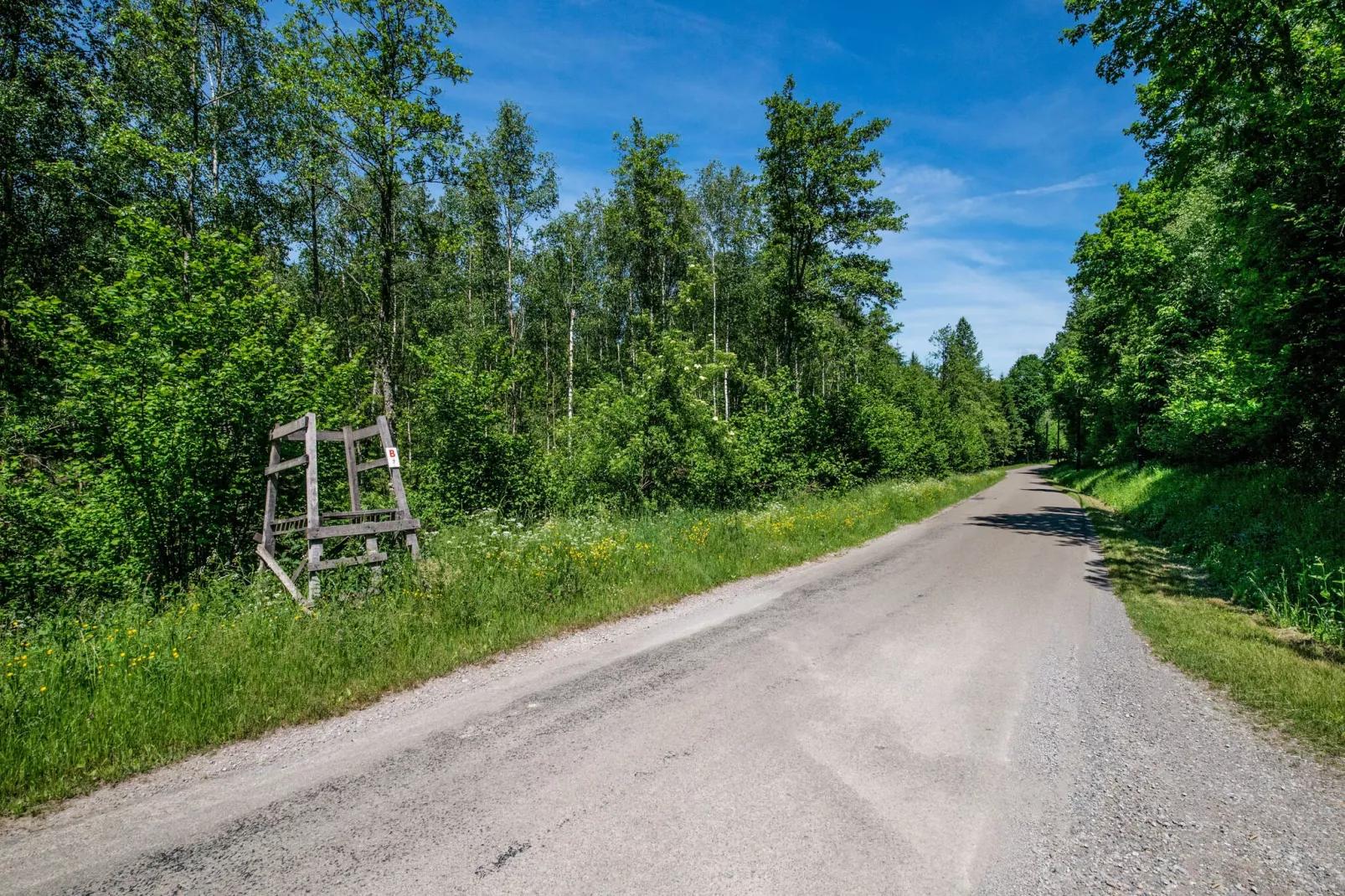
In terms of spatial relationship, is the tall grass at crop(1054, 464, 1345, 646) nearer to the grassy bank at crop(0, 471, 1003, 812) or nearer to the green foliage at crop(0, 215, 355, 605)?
the grassy bank at crop(0, 471, 1003, 812)

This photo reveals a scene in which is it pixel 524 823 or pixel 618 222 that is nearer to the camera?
pixel 524 823

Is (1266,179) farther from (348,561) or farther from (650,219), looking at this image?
(650,219)

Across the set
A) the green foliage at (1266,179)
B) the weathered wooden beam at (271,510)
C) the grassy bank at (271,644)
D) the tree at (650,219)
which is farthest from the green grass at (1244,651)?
the tree at (650,219)

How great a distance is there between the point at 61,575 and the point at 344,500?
138 inches

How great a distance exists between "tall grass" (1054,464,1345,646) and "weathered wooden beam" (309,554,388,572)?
429 inches

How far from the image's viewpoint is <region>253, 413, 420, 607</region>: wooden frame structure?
20.7 ft

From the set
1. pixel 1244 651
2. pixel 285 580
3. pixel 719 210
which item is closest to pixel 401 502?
pixel 285 580

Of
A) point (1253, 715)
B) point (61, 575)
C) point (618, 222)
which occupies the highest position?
point (618, 222)

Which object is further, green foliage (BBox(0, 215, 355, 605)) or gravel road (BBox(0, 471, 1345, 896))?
green foliage (BBox(0, 215, 355, 605))

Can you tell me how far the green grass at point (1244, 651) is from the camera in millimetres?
4164

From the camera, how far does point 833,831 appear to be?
9.33 feet

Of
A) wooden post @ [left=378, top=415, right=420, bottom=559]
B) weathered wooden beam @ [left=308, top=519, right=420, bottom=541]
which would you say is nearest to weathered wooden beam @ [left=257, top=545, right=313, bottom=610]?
weathered wooden beam @ [left=308, top=519, right=420, bottom=541]

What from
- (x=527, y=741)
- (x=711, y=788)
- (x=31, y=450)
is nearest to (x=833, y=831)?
(x=711, y=788)

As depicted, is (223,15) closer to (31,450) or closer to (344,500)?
(31,450)
